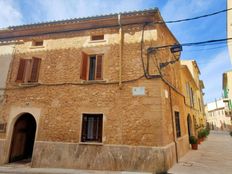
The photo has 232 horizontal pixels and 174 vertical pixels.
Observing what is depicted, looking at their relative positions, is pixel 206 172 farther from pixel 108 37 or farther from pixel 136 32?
pixel 108 37

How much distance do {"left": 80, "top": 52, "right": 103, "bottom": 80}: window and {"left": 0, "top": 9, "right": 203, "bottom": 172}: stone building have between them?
0.16ft

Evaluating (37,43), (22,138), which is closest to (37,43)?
(37,43)

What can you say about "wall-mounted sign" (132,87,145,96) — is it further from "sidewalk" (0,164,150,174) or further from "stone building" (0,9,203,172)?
"sidewalk" (0,164,150,174)

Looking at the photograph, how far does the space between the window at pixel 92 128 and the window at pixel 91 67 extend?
5.93 ft

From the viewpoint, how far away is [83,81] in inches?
308

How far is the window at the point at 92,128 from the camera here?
284 inches

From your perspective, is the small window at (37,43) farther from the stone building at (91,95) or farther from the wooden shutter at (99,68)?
the wooden shutter at (99,68)

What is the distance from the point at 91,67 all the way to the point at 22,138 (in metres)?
5.43

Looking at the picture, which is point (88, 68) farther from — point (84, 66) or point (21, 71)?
point (21, 71)

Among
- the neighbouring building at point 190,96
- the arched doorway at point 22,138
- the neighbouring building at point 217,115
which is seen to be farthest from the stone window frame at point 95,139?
the neighbouring building at point 217,115

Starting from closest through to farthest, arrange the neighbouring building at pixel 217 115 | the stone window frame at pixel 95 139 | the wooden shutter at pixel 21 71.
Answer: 1. the stone window frame at pixel 95 139
2. the wooden shutter at pixel 21 71
3. the neighbouring building at pixel 217 115

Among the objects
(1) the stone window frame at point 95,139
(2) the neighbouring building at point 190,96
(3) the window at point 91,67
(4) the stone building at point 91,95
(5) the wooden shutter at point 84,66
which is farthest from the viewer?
(2) the neighbouring building at point 190,96

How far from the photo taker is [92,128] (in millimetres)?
7363

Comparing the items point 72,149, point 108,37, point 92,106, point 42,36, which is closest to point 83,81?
point 92,106
